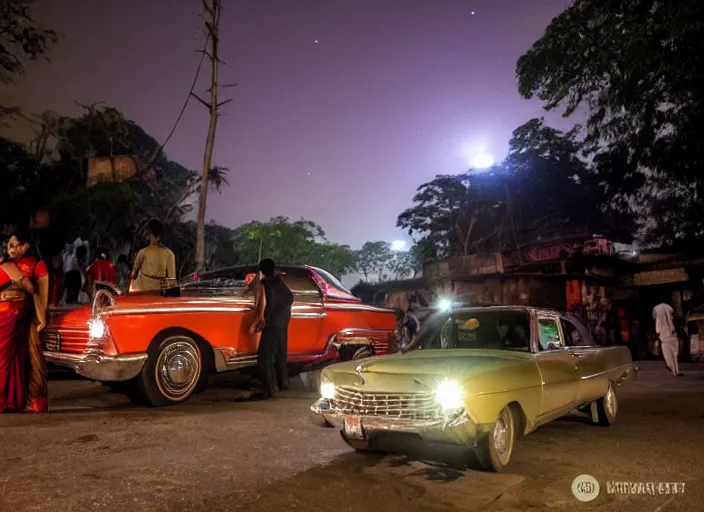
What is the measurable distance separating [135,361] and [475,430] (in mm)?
4011

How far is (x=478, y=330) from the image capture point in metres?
5.58

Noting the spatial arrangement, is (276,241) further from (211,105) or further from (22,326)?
(22,326)

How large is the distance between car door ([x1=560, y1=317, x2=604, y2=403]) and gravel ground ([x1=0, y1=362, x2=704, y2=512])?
452 mm

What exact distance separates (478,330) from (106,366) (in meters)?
4.06

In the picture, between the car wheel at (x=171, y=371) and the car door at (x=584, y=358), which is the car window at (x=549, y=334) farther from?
the car wheel at (x=171, y=371)

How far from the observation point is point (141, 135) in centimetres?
2677


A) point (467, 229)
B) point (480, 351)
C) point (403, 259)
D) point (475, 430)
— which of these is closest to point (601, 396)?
point (480, 351)

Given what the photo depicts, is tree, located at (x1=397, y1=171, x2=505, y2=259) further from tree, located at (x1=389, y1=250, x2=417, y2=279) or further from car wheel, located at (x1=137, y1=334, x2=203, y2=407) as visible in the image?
car wheel, located at (x1=137, y1=334, x2=203, y2=407)

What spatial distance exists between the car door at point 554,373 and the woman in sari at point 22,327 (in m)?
5.24

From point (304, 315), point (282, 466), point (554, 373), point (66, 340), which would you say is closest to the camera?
point (282, 466)

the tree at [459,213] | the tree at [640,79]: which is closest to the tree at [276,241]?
the tree at [459,213]

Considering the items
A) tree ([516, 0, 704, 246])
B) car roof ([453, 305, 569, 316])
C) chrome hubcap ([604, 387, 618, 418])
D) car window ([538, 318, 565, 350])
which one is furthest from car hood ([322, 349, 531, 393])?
tree ([516, 0, 704, 246])

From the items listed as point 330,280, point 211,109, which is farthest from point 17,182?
point 330,280

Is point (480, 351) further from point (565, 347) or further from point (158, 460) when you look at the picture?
point (158, 460)
